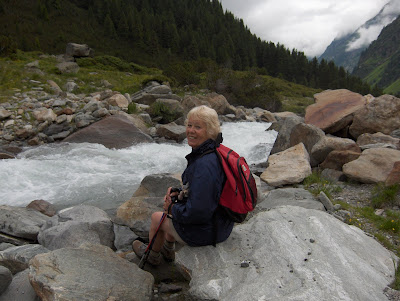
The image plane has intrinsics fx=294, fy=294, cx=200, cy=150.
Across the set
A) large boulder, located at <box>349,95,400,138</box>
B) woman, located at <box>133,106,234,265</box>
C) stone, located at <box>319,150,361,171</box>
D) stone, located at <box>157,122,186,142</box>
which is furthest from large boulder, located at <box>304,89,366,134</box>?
woman, located at <box>133,106,234,265</box>

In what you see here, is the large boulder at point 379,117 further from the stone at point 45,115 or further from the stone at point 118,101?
the stone at point 45,115

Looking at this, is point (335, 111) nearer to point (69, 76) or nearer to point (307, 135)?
point (307, 135)

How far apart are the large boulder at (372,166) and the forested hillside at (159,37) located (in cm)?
2069

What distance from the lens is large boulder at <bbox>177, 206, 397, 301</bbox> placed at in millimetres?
2482

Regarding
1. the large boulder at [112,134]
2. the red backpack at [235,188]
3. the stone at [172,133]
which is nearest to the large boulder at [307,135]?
the stone at [172,133]

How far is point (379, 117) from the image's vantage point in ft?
32.9

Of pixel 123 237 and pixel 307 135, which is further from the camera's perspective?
pixel 307 135

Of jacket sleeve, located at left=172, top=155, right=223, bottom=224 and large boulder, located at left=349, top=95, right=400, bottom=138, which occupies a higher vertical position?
large boulder, located at left=349, top=95, right=400, bottom=138

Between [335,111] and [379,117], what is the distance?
151cm

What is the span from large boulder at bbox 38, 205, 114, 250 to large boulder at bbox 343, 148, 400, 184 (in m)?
5.15

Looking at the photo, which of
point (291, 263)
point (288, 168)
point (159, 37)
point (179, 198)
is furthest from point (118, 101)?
point (159, 37)

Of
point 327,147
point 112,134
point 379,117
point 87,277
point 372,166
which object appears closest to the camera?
point 87,277

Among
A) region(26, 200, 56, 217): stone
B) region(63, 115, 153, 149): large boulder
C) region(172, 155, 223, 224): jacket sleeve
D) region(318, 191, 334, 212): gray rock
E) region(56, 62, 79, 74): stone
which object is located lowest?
region(26, 200, 56, 217): stone

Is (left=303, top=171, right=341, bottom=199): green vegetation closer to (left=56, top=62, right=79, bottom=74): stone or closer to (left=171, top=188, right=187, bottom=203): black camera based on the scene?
(left=171, top=188, right=187, bottom=203): black camera
